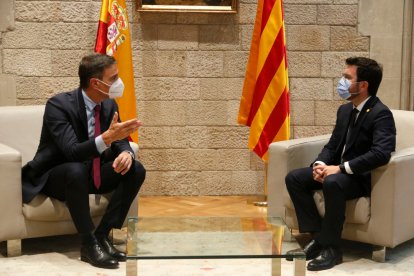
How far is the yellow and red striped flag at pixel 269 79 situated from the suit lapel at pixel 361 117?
131 cm

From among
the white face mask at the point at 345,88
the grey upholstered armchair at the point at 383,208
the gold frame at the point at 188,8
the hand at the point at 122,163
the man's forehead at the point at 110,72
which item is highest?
the gold frame at the point at 188,8

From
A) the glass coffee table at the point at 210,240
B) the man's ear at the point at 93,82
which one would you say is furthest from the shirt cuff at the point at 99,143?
the glass coffee table at the point at 210,240

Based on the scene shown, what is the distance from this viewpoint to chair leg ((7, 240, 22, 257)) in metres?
4.17

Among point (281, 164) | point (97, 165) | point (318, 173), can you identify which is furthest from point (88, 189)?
point (318, 173)

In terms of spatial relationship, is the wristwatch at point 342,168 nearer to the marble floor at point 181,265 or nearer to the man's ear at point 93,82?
the marble floor at point 181,265

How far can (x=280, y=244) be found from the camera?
339cm

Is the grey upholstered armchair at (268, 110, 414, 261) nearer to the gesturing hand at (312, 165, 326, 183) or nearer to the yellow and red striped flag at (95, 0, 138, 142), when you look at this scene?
the gesturing hand at (312, 165, 326, 183)

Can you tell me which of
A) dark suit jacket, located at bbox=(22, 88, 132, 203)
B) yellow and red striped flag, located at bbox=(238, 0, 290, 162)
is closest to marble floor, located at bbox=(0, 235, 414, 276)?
dark suit jacket, located at bbox=(22, 88, 132, 203)

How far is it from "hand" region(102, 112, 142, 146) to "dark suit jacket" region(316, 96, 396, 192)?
1.22m

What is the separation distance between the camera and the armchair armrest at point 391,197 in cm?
406

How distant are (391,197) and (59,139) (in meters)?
1.86

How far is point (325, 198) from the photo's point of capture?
4.10 m

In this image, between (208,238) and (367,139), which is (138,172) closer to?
(208,238)

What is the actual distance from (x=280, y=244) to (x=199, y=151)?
272cm
